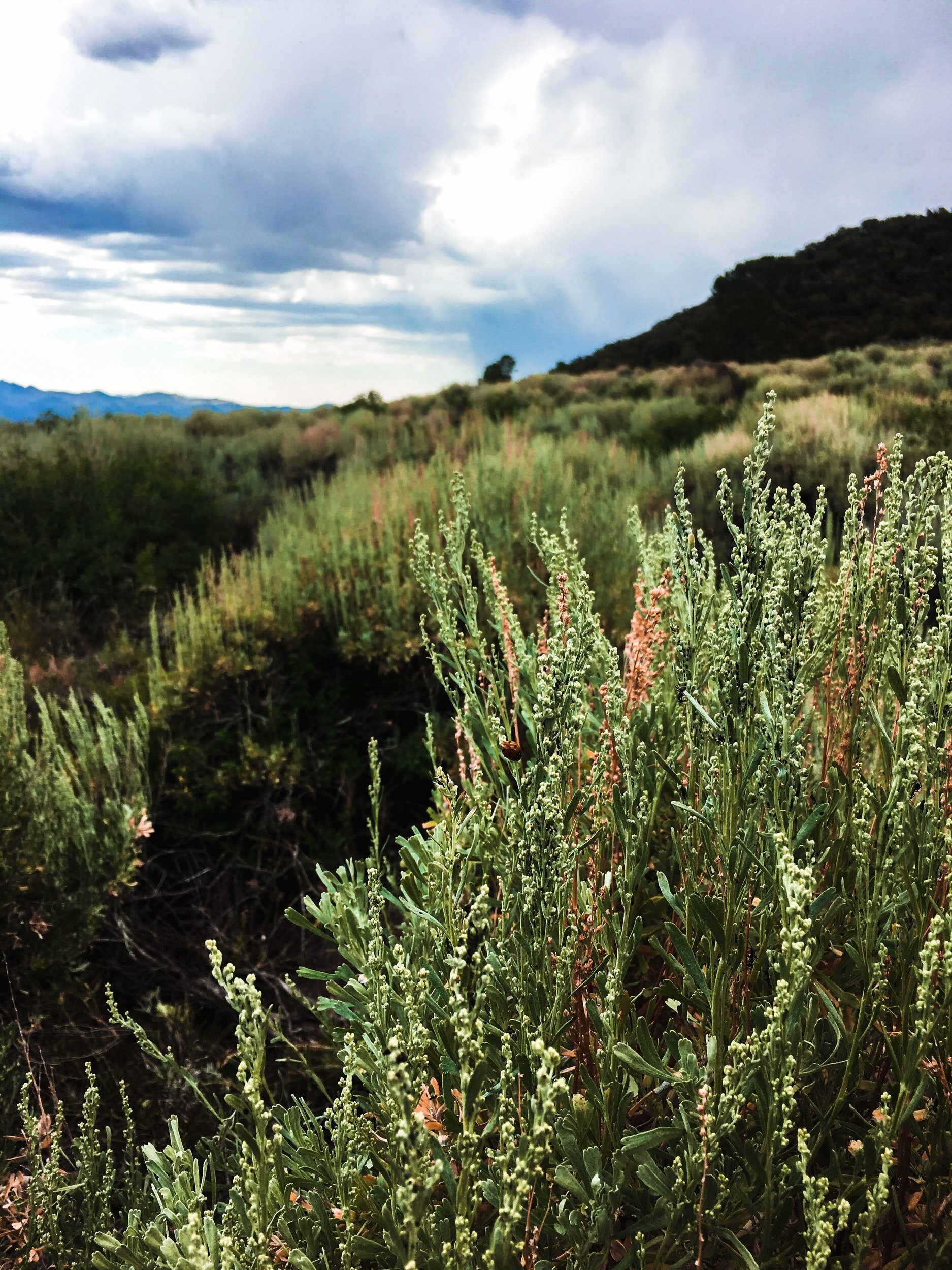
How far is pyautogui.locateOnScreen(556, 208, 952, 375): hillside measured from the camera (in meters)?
22.8

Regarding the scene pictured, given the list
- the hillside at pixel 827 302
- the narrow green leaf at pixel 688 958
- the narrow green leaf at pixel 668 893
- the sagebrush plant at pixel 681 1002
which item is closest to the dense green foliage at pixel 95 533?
the sagebrush plant at pixel 681 1002

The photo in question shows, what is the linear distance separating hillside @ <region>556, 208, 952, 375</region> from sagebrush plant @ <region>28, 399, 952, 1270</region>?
75.3 feet

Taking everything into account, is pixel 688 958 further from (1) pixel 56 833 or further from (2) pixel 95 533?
(2) pixel 95 533

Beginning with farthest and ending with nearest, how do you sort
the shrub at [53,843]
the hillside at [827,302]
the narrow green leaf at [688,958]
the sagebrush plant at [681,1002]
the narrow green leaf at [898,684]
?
1. the hillside at [827,302]
2. the shrub at [53,843]
3. the narrow green leaf at [898,684]
4. the narrow green leaf at [688,958]
5. the sagebrush plant at [681,1002]

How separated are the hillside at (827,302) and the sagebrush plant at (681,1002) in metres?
22.9

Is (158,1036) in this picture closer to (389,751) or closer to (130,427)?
(389,751)

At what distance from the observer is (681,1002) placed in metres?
1.23

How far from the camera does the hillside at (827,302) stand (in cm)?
2275

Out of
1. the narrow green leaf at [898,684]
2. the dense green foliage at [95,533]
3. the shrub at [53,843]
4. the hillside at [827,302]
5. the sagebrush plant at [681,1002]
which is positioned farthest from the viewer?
the hillside at [827,302]

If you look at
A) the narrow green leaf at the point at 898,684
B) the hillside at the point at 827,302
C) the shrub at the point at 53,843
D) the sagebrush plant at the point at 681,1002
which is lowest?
the shrub at the point at 53,843

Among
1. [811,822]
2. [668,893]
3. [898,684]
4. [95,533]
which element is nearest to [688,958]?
[668,893]

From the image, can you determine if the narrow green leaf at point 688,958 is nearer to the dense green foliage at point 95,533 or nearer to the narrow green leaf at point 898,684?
the narrow green leaf at point 898,684

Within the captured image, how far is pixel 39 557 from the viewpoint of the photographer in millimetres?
7141

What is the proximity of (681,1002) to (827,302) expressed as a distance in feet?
91.4
